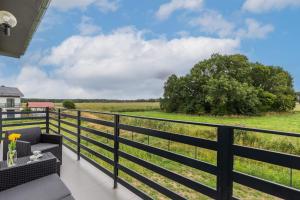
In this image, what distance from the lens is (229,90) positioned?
78.9 feet

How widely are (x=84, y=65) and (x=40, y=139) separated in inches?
332

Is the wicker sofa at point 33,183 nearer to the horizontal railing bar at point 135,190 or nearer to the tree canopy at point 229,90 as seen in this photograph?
the horizontal railing bar at point 135,190

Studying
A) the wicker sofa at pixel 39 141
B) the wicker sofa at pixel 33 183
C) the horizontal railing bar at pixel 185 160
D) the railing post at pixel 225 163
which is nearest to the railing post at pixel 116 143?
the horizontal railing bar at pixel 185 160

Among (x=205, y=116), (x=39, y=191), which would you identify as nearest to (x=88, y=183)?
(x=39, y=191)

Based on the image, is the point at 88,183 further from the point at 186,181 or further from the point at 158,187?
the point at 186,181

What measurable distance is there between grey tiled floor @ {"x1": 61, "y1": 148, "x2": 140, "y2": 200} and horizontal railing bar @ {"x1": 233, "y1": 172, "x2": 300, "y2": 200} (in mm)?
1378

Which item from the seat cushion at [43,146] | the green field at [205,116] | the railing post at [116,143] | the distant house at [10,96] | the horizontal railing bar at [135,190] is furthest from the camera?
the distant house at [10,96]

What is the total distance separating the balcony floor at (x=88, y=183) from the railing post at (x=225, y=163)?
3.94ft

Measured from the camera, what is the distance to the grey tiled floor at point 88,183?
2424 millimetres

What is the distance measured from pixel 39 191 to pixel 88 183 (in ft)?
3.85

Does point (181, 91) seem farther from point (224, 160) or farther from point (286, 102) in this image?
point (224, 160)

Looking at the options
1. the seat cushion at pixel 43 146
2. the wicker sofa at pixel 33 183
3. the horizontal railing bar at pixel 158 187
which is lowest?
the horizontal railing bar at pixel 158 187

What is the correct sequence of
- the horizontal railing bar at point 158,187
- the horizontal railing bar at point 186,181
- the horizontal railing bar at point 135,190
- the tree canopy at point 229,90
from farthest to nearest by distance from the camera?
the tree canopy at point 229,90 < the horizontal railing bar at point 135,190 < the horizontal railing bar at point 158,187 < the horizontal railing bar at point 186,181

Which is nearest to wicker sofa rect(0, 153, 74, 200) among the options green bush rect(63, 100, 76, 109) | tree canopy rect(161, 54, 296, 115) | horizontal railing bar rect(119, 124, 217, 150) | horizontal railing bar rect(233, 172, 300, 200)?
horizontal railing bar rect(119, 124, 217, 150)
